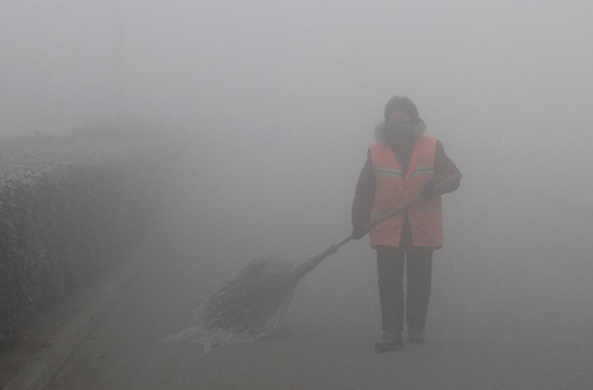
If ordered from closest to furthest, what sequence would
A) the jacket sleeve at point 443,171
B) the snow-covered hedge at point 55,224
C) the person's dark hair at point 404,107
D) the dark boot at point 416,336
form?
the snow-covered hedge at point 55,224, the jacket sleeve at point 443,171, the person's dark hair at point 404,107, the dark boot at point 416,336

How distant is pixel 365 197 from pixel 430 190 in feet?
1.96

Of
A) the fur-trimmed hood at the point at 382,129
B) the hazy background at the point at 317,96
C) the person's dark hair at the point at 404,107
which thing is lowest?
the hazy background at the point at 317,96

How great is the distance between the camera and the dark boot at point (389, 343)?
7492 millimetres

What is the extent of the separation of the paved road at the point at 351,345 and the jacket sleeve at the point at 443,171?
1210 millimetres

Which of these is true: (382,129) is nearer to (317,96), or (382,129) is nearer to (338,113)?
(338,113)

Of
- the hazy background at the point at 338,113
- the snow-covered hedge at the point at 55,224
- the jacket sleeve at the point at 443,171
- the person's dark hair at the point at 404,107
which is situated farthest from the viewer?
the hazy background at the point at 338,113

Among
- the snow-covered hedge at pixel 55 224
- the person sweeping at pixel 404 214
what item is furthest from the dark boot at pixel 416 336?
the snow-covered hedge at pixel 55 224

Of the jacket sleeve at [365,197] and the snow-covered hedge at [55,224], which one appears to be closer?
the snow-covered hedge at [55,224]

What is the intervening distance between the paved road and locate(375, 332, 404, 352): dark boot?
6 cm

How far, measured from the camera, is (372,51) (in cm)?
7612

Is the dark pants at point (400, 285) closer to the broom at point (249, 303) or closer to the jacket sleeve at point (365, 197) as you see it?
the jacket sleeve at point (365, 197)

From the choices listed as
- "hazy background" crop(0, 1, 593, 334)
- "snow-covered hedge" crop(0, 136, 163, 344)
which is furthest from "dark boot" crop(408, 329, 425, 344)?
"hazy background" crop(0, 1, 593, 334)

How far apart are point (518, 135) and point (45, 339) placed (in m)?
39.3

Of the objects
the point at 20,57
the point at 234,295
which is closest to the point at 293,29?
the point at 20,57
